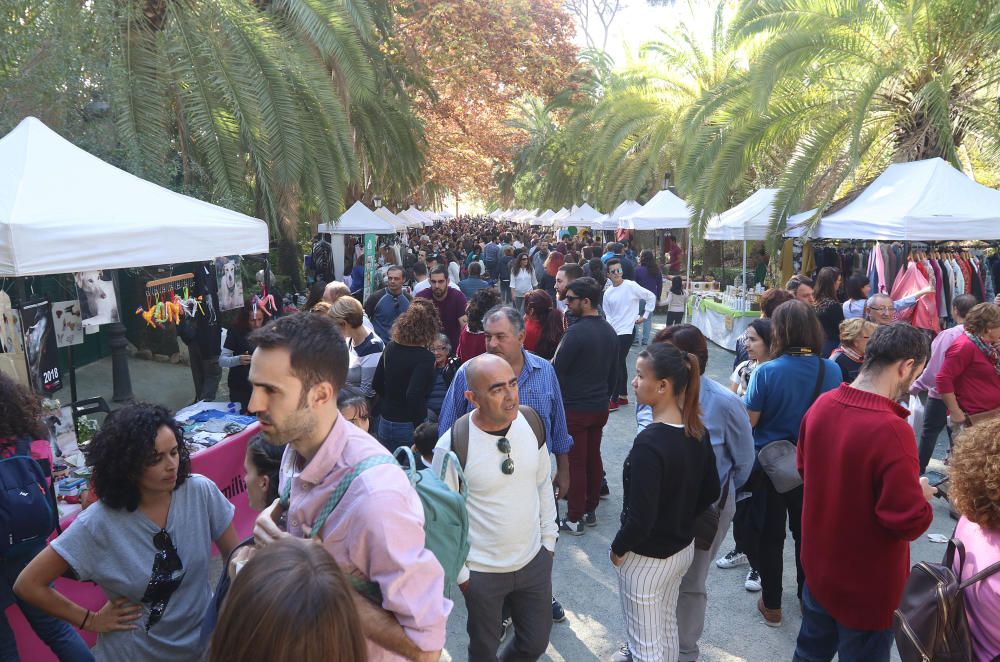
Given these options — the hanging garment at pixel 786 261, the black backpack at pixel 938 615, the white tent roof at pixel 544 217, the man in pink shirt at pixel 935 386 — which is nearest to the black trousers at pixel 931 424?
the man in pink shirt at pixel 935 386

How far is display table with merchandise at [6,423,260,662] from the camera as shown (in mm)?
3537

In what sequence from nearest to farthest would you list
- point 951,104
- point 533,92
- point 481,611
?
point 481,611, point 951,104, point 533,92

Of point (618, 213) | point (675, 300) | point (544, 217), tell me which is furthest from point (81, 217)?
point (544, 217)

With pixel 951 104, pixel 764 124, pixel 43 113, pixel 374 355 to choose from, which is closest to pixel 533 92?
pixel 764 124

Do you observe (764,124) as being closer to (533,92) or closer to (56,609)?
(533,92)

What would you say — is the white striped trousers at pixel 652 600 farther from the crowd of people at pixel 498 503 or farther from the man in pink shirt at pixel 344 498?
the man in pink shirt at pixel 344 498

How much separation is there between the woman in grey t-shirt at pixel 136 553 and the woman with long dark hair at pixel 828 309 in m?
6.27

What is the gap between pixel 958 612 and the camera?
2318 millimetres

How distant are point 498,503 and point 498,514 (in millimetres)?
47

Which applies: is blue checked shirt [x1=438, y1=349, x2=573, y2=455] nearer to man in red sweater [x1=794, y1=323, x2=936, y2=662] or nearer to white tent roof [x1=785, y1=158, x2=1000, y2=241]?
man in red sweater [x1=794, y1=323, x2=936, y2=662]

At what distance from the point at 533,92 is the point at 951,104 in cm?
1267

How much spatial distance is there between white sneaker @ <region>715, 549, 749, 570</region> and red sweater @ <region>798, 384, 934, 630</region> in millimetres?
2128

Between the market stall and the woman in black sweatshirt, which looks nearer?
the woman in black sweatshirt

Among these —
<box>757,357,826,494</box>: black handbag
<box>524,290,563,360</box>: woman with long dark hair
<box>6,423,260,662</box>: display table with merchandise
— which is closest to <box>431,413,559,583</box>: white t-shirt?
<box>757,357,826,494</box>: black handbag
